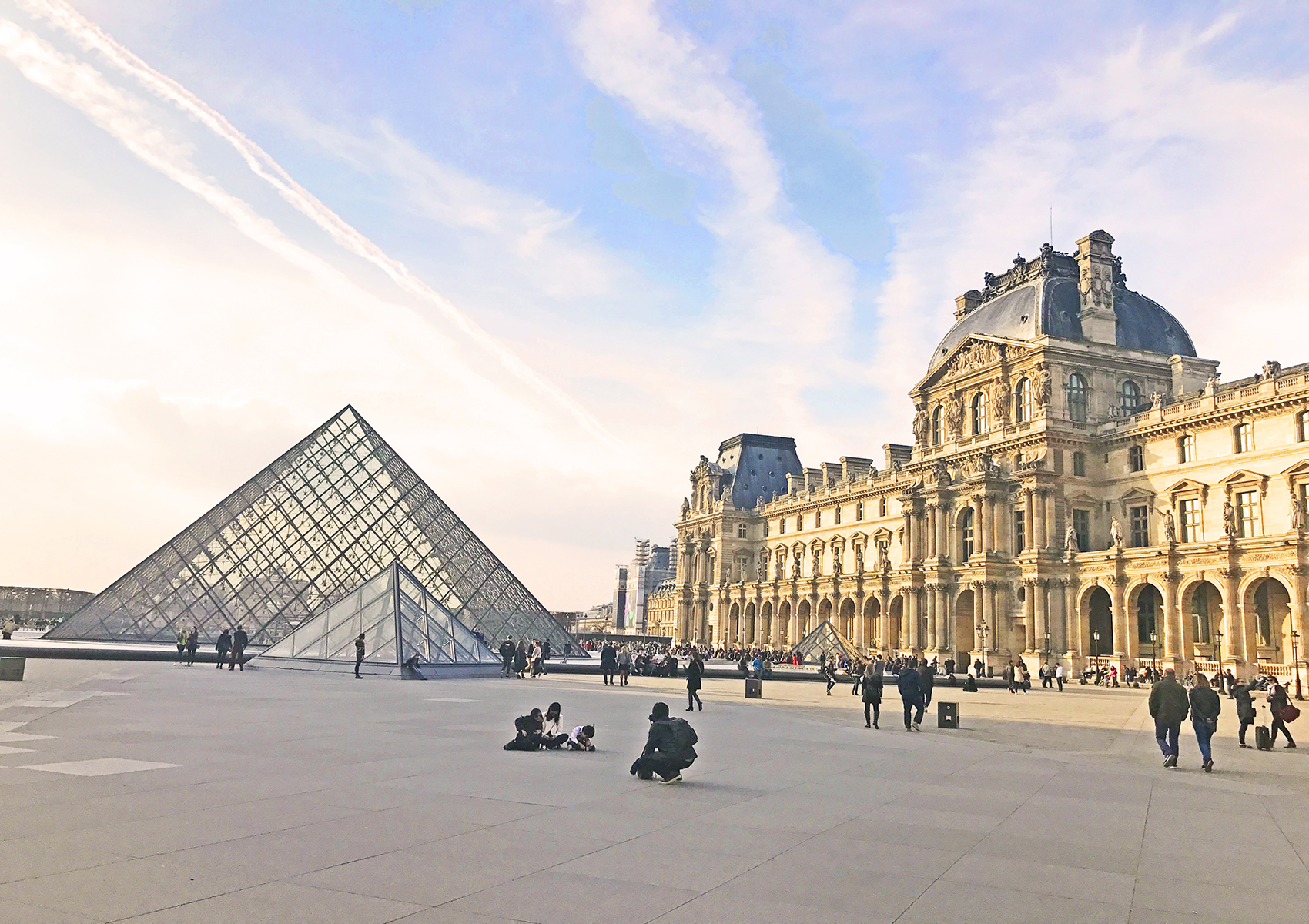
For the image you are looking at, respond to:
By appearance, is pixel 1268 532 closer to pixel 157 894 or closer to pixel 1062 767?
pixel 1062 767

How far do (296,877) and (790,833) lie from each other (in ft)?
10.7

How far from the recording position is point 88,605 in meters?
36.4

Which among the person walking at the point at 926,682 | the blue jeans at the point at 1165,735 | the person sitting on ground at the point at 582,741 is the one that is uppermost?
the person walking at the point at 926,682

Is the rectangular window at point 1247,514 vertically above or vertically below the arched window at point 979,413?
below

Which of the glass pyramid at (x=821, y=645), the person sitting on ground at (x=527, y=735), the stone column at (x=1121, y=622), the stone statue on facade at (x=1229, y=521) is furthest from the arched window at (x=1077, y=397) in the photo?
the person sitting on ground at (x=527, y=735)

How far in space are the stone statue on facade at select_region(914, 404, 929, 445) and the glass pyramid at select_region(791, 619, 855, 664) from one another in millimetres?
11978

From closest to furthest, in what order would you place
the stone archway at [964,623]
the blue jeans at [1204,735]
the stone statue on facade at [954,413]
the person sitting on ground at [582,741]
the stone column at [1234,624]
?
the person sitting on ground at [582,741] → the blue jeans at [1204,735] → the stone column at [1234,624] → the stone archway at [964,623] → the stone statue on facade at [954,413]

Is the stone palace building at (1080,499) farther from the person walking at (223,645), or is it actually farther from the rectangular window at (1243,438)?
the person walking at (223,645)

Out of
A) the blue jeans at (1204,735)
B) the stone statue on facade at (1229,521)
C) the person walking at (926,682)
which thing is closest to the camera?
the blue jeans at (1204,735)

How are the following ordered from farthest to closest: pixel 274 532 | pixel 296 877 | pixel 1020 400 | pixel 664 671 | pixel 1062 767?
pixel 1020 400 → pixel 274 532 → pixel 664 671 → pixel 1062 767 → pixel 296 877

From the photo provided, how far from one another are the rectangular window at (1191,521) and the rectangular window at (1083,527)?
16.5 ft

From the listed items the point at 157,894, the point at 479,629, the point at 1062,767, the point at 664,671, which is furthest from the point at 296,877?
the point at 479,629

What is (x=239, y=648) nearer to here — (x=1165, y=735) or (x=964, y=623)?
(x=1165, y=735)

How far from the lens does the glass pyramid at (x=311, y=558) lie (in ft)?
118
